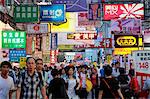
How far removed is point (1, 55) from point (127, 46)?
7371mm

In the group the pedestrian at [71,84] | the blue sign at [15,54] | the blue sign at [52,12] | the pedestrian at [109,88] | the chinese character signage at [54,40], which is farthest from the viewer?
the chinese character signage at [54,40]

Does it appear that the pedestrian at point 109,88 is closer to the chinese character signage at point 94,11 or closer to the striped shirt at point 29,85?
the striped shirt at point 29,85

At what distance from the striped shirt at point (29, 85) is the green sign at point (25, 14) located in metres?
17.9

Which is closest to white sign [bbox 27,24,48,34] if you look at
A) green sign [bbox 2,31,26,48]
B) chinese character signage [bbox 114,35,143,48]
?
green sign [bbox 2,31,26,48]

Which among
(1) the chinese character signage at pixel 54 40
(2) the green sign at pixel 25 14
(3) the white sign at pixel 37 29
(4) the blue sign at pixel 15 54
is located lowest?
(4) the blue sign at pixel 15 54

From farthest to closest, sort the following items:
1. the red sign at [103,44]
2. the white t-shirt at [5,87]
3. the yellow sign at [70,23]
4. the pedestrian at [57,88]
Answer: the red sign at [103,44], the yellow sign at [70,23], the pedestrian at [57,88], the white t-shirt at [5,87]

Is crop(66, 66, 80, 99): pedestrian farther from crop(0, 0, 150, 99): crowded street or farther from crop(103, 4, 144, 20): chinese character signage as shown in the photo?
crop(103, 4, 144, 20): chinese character signage

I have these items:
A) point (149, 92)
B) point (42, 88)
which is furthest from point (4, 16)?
point (42, 88)

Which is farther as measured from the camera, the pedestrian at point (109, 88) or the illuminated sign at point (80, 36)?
the illuminated sign at point (80, 36)

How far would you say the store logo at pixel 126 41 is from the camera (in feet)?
92.4

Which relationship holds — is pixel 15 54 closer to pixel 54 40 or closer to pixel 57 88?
pixel 54 40

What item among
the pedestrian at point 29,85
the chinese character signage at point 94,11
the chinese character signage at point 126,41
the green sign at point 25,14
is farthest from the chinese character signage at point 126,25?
the pedestrian at point 29,85

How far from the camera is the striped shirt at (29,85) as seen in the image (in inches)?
342

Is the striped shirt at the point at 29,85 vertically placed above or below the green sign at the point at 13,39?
below
